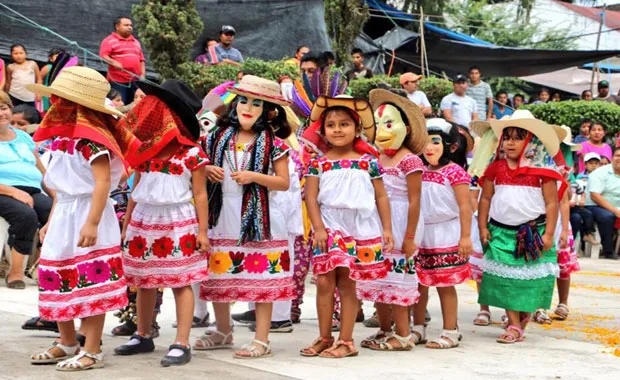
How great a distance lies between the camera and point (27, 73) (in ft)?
42.8

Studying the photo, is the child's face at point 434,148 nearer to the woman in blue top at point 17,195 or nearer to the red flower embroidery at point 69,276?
the red flower embroidery at point 69,276

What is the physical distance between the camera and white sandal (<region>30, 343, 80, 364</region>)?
5625mm

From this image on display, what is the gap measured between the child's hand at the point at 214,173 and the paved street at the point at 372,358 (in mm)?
1077

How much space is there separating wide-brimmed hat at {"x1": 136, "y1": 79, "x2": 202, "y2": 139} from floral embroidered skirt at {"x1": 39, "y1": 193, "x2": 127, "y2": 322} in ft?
2.59

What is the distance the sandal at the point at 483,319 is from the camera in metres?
8.01

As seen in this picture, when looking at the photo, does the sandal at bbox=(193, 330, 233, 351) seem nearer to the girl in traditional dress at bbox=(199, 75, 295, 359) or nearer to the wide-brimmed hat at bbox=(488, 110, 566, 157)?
the girl in traditional dress at bbox=(199, 75, 295, 359)

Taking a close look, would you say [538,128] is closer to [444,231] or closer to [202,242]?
[444,231]

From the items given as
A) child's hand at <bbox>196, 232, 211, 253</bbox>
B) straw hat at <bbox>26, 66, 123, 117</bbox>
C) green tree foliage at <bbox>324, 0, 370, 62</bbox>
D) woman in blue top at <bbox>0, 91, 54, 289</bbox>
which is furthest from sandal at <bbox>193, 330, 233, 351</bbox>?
green tree foliage at <bbox>324, 0, 370, 62</bbox>

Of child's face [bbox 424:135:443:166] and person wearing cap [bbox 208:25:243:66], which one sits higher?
person wearing cap [bbox 208:25:243:66]

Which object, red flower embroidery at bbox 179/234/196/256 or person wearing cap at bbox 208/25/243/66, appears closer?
red flower embroidery at bbox 179/234/196/256

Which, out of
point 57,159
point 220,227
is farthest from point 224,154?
point 57,159

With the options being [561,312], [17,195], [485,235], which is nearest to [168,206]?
[485,235]

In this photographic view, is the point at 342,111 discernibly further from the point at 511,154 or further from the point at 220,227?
the point at 511,154

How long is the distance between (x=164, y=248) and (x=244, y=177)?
0.63 meters
